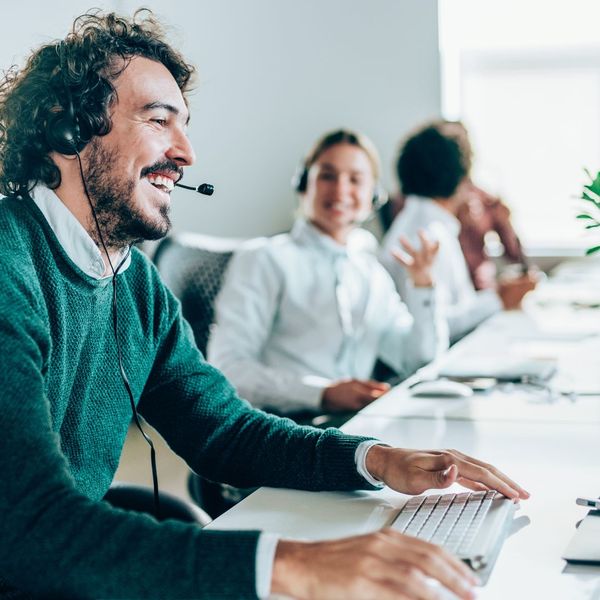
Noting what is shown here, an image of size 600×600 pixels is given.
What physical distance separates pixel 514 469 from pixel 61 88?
2.59ft

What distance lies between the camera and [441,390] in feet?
5.62

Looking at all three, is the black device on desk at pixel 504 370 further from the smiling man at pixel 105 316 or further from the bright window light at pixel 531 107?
the bright window light at pixel 531 107

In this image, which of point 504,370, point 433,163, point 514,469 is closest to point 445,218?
point 433,163

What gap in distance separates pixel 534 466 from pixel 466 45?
3.57 metres

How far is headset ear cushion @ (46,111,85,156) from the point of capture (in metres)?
1.12

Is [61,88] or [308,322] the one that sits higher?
[61,88]

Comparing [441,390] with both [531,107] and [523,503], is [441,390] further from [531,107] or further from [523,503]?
[531,107]

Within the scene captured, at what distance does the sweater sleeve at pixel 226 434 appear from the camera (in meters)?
1.12

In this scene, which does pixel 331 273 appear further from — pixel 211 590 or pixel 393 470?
pixel 211 590

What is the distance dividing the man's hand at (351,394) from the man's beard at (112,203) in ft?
2.76

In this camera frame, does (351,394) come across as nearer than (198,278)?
Yes

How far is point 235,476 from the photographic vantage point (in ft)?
3.97

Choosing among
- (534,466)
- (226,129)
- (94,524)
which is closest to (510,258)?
(226,129)

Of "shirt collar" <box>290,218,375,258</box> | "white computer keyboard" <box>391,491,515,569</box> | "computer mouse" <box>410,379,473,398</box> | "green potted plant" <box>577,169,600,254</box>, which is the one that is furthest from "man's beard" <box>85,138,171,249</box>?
"shirt collar" <box>290,218,375,258</box>
